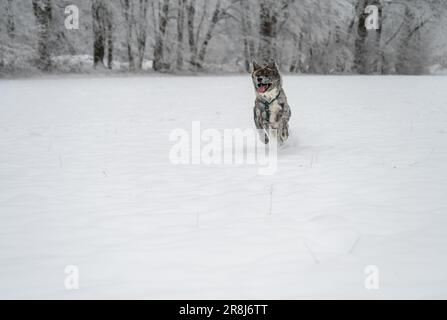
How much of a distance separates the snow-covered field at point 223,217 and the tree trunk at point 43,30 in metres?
18.6

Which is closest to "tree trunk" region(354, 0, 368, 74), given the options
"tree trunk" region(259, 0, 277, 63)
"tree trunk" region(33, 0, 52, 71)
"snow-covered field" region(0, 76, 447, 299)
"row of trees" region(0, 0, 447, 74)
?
Answer: "row of trees" region(0, 0, 447, 74)

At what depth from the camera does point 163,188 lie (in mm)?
5883

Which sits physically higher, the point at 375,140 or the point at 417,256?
the point at 375,140

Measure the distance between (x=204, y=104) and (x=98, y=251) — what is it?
11.5m

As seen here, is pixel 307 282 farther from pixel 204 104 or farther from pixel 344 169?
pixel 204 104

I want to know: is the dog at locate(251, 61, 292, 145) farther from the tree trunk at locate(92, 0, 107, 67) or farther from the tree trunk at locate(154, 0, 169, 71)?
the tree trunk at locate(154, 0, 169, 71)

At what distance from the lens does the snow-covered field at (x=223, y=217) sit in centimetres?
352

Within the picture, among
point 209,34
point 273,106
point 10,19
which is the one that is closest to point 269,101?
point 273,106

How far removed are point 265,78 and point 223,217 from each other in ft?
10.7

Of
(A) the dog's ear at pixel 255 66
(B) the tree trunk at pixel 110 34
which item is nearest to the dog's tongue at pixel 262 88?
(A) the dog's ear at pixel 255 66

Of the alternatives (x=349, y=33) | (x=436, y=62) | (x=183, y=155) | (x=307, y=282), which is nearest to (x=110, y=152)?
(x=183, y=155)

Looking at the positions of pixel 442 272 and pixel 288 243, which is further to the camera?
pixel 288 243

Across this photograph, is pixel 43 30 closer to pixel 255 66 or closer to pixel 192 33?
pixel 192 33

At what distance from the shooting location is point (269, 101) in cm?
744
